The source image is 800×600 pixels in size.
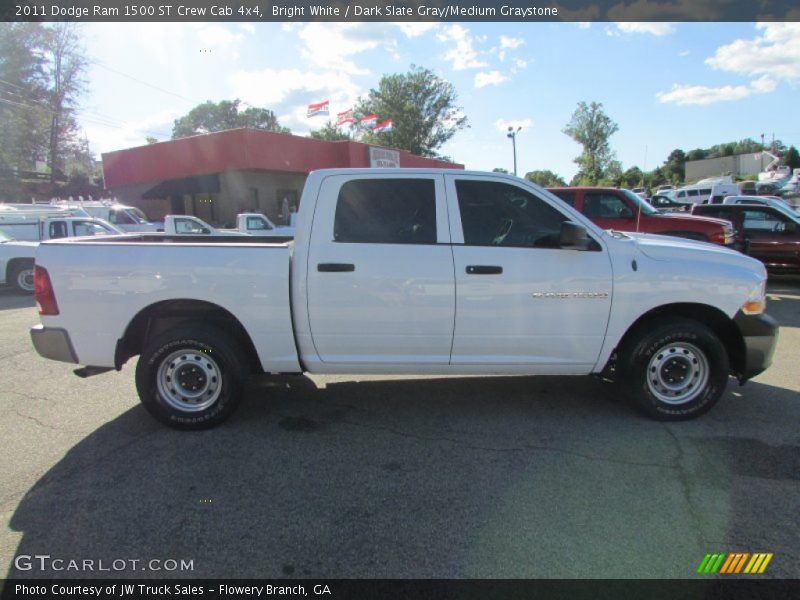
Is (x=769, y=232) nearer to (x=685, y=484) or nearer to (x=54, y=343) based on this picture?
(x=685, y=484)

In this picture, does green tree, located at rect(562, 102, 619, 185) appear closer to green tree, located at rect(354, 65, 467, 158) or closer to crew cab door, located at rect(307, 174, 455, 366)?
green tree, located at rect(354, 65, 467, 158)

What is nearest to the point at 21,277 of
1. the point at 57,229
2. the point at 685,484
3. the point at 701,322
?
the point at 57,229

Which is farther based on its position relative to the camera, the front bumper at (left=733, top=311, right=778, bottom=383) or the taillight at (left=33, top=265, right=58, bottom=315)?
the front bumper at (left=733, top=311, right=778, bottom=383)

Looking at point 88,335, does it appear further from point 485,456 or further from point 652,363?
point 652,363

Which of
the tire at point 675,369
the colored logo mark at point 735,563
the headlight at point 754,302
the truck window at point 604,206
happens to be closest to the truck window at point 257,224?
the truck window at point 604,206

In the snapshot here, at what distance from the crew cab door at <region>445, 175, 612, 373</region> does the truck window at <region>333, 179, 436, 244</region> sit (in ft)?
0.69

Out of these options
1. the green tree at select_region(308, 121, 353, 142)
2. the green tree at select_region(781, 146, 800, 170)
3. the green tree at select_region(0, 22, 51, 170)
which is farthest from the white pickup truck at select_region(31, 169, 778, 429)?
the green tree at select_region(781, 146, 800, 170)

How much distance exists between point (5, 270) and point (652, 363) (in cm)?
1357

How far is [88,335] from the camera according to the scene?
4023 millimetres

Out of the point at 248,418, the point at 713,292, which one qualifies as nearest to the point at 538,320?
the point at 713,292

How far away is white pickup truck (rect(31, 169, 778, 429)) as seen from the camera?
12.9ft

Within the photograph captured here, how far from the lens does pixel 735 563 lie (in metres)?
2.52

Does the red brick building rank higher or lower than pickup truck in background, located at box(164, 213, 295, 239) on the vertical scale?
higher

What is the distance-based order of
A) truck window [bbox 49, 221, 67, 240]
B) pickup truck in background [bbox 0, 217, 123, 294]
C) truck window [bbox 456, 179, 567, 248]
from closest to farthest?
truck window [bbox 456, 179, 567, 248] < pickup truck in background [bbox 0, 217, 123, 294] < truck window [bbox 49, 221, 67, 240]
